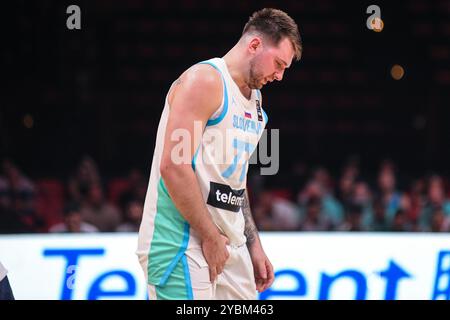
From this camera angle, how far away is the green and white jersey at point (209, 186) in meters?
3.12

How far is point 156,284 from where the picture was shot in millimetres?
3123

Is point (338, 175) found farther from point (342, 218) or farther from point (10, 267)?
point (10, 267)

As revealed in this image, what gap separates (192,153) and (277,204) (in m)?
6.49

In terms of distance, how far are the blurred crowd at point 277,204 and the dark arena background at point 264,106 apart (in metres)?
0.03

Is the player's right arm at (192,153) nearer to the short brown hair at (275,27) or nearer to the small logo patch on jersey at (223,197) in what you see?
the small logo patch on jersey at (223,197)

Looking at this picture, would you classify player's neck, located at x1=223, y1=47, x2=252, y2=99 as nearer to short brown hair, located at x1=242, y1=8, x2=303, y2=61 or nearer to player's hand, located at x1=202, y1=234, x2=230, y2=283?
short brown hair, located at x1=242, y1=8, x2=303, y2=61

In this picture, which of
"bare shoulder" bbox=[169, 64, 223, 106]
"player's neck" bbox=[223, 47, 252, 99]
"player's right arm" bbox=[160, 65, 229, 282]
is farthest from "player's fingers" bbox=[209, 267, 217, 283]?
"player's neck" bbox=[223, 47, 252, 99]

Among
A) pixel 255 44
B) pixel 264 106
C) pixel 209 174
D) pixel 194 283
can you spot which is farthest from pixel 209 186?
pixel 264 106

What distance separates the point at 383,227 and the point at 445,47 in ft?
21.0

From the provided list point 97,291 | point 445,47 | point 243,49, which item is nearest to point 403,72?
point 445,47

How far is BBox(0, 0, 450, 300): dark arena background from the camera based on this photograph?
9.44m

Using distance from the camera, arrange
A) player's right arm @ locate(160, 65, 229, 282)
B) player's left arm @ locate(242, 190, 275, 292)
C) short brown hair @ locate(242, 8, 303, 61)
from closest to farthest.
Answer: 1. player's right arm @ locate(160, 65, 229, 282)
2. short brown hair @ locate(242, 8, 303, 61)
3. player's left arm @ locate(242, 190, 275, 292)

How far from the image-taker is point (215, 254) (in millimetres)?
3121

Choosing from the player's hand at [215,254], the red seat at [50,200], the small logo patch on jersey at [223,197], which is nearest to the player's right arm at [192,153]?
the player's hand at [215,254]
